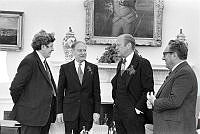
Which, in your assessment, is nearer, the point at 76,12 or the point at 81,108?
the point at 81,108

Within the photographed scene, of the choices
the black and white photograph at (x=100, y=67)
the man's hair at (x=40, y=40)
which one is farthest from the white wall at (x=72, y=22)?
the man's hair at (x=40, y=40)

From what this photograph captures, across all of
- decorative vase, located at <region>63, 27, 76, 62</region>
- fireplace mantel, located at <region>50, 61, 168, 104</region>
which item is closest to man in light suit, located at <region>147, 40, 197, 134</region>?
fireplace mantel, located at <region>50, 61, 168, 104</region>

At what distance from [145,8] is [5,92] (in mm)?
3167

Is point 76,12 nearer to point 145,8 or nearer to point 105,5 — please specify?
point 105,5

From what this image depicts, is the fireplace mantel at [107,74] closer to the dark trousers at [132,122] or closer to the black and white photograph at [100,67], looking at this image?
the black and white photograph at [100,67]

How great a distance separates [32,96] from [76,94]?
0.64 metres

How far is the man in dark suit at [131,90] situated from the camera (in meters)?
4.95

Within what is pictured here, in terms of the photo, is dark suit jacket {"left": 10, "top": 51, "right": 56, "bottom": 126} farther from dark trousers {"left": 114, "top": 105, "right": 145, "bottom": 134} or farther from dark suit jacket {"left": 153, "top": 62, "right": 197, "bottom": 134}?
dark suit jacket {"left": 153, "top": 62, "right": 197, "bottom": 134}

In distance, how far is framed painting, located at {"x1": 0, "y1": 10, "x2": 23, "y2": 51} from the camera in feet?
24.8

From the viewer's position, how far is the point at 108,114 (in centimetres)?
780

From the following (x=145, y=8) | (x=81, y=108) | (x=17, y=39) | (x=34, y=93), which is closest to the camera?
(x=34, y=93)

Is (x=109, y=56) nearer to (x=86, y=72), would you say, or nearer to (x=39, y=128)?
(x=86, y=72)

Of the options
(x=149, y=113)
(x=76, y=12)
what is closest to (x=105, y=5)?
(x=76, y=12)

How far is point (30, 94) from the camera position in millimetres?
4789
